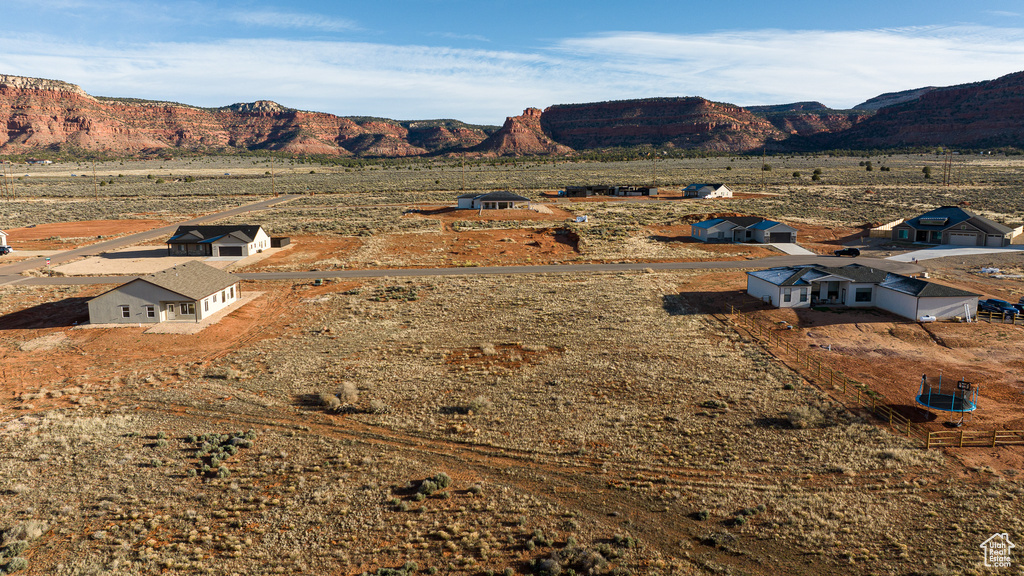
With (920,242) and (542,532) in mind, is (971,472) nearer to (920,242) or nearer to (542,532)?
(542,532)

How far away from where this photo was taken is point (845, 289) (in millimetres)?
41344

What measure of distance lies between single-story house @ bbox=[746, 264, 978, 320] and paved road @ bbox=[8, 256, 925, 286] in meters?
12.7

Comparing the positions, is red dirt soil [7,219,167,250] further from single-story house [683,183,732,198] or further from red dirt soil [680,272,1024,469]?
single-story house [683,183,732,198]

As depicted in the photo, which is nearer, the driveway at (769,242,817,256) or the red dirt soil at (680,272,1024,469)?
the red dirt soil at (680,272,1024,469)

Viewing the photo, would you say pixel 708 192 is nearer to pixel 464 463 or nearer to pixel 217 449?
pixel 464 463

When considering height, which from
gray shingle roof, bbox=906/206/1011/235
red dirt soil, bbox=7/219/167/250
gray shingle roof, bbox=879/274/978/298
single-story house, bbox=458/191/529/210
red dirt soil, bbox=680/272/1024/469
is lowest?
red dirt soil, bbox=680/272/1024/469

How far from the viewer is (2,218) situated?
93250mm

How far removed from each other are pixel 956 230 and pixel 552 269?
47.1 metres

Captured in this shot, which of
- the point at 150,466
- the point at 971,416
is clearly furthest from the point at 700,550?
the point at 150,466

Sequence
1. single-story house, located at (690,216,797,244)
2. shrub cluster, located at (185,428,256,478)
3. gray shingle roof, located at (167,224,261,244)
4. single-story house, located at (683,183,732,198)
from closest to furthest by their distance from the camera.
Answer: shrub cluster, located at (185,428,256,478) → gray shingle roof, located at (167,224,261,244) → single-story house, located at (690,216,797,244) → single-story house, located at (683,183,732,198)

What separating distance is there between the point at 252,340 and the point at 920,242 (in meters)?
71.2

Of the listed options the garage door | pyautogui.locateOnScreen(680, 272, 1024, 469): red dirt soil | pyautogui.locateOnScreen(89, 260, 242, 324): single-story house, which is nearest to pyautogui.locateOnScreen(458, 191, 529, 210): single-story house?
pyautogui.locateOnScreen(680, 272, 1024, 469): red dirt soil

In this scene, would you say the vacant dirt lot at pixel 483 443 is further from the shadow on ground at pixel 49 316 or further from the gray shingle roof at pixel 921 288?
the gray shingle roof at pixel 921 288

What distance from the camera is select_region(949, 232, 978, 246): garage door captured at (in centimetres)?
6384
